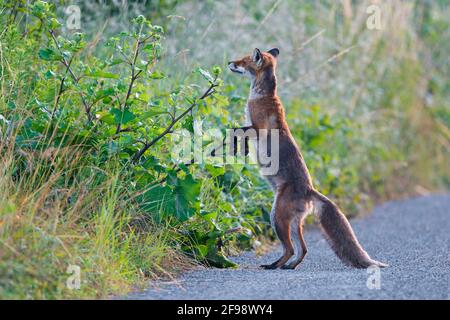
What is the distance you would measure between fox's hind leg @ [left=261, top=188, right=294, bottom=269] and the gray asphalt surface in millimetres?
178

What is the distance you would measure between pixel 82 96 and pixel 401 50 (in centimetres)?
907

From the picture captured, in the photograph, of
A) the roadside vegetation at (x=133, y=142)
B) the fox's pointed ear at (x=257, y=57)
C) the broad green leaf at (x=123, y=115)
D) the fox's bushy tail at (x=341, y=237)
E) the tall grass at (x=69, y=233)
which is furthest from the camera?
the fox's pointed ear at (x=257, y=57)

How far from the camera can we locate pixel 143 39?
704 cm

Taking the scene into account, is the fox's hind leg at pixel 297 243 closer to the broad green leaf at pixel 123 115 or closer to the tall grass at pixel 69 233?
the tall grass at pixel 69 233

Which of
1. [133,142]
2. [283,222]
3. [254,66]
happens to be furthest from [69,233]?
[254,66]

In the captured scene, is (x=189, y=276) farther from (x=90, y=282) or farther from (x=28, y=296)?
(x=28, y=296)

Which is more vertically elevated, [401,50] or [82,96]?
[401,50]

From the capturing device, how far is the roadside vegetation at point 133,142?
5848 mm

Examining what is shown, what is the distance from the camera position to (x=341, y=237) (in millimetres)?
7047

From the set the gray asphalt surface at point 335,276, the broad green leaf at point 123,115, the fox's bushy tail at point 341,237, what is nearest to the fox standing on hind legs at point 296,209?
the fox's bushy tail at point 341,237

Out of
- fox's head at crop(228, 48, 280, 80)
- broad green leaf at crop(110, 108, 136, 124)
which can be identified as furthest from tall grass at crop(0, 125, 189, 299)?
fox's head at crop(228, 48, 280, 80)

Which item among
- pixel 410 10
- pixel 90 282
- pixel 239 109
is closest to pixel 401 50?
pixel 410 10

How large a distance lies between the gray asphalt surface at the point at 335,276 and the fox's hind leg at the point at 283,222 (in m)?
0.18
